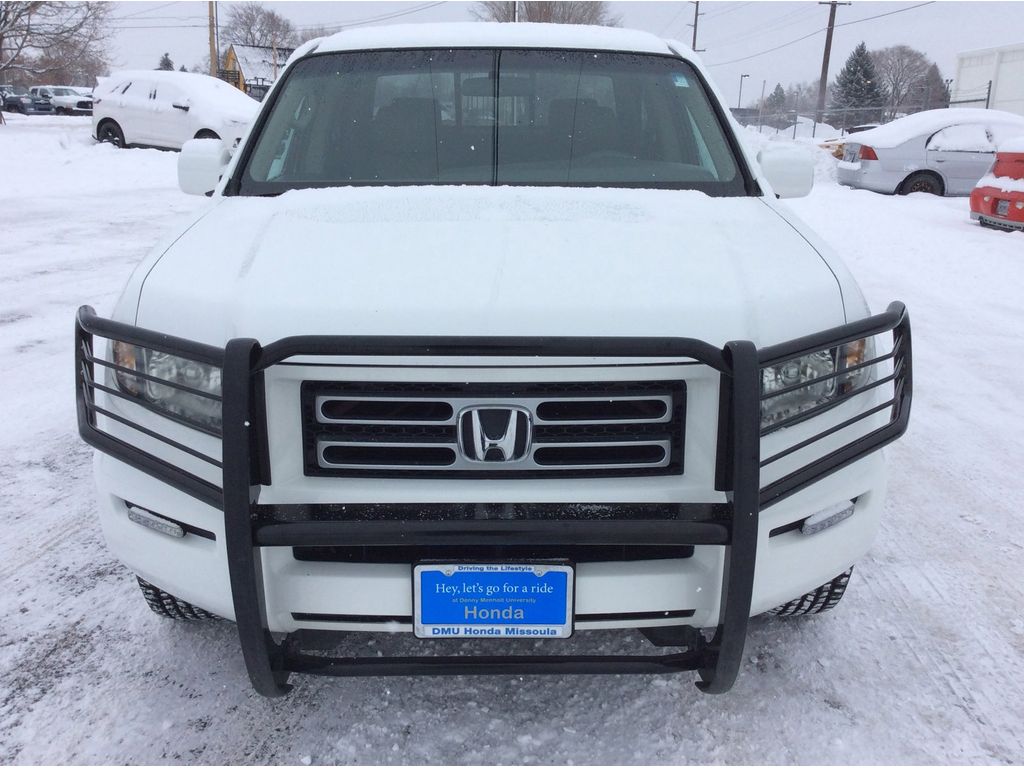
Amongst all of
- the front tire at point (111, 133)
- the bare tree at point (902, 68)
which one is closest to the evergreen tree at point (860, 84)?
the bare tree at point (902, 68)

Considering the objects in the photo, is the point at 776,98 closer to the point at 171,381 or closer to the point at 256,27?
the point at 256,27

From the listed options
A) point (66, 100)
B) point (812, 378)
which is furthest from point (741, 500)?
point (66, 100)

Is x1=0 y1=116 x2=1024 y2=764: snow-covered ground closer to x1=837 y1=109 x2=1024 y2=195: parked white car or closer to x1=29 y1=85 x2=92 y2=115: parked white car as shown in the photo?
x1=837 y1=109 x2=1024 y2=195: parked white car

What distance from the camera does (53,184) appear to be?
1456 cm

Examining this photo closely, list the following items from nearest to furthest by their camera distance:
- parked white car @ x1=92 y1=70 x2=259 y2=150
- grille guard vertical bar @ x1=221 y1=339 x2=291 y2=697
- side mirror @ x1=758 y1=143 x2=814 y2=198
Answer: grille guard vertical bar @ x1=221 y1=339 x2=291 y2=697
side mirror @ x1=758 y1=143 x2=814 y2=198
parked white car @ x1=92 y1=70 x2=259 y2=150

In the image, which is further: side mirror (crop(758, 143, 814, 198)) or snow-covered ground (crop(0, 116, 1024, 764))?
side mirror (crop(758, 143, 814, 198))

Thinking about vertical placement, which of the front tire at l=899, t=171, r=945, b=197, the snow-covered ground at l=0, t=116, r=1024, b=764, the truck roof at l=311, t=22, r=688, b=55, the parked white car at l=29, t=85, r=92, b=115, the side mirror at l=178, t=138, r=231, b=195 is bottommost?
the snow-covered ground at l=0, t=116, r=1024, b=764

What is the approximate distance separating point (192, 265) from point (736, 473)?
1466 millimetres

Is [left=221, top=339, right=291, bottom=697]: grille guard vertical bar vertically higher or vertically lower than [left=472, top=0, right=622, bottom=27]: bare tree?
lower

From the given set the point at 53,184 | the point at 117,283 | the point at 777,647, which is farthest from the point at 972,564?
the point at 53,184

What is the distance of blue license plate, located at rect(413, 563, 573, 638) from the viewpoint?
1838 millimetres

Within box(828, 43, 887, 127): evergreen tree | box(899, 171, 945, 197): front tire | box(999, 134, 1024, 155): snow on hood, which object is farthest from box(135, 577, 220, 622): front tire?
box(828, 43, 887, 127): evergreen tree

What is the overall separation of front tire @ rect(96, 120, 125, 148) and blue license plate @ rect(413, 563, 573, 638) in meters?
20.0

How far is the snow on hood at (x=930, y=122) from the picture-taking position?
14.1 m
